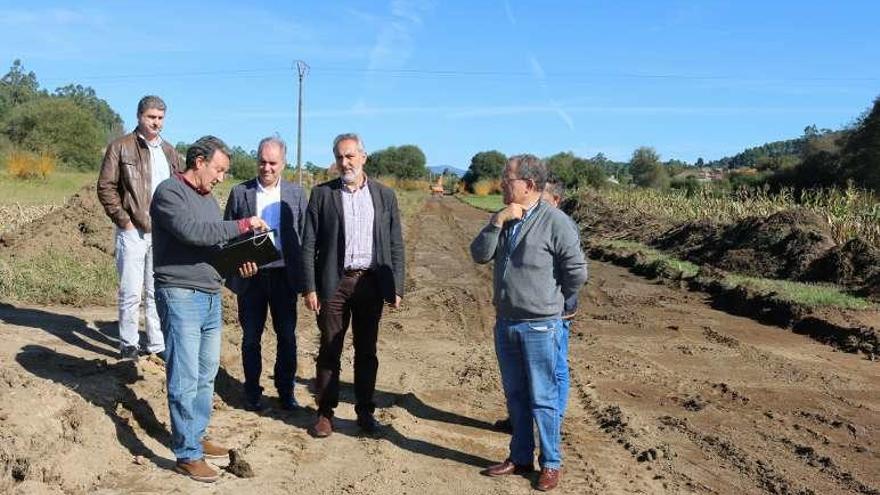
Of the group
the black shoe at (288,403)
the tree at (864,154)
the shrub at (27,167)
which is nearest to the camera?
the black shoe at (288,403)

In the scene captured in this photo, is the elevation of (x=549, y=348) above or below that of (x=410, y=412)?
above

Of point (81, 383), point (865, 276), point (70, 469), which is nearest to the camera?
point (70, 469)

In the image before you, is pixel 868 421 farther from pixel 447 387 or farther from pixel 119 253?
pixel 119 253

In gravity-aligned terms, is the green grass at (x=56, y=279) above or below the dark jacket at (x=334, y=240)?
below

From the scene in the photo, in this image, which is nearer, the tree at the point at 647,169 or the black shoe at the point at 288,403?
the black shoe at the point at 288,403

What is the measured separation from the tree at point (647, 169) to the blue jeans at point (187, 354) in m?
59.0

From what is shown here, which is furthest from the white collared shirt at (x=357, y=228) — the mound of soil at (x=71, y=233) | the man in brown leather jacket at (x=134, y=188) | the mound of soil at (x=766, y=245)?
the mound of soil at (x=766, y=245)

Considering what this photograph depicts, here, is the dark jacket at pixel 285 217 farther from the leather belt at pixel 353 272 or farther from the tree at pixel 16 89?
the tree at pixel 16 89

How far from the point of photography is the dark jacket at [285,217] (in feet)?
18.9

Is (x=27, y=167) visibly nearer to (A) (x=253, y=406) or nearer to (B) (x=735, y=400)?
(A) (x=253, y=406)

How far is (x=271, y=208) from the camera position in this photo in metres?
5.79

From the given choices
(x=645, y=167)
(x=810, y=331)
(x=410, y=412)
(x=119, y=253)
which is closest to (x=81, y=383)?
(x=119, y=253)

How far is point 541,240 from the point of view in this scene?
4578 millimetres

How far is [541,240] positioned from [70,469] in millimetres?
2958
